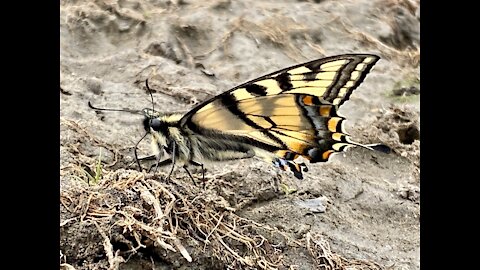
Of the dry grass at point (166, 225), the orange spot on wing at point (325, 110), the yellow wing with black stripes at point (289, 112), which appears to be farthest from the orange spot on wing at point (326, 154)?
the dry grass at point (166, 225)

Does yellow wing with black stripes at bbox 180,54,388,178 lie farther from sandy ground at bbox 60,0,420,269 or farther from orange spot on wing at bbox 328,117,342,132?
sandy ground at bbox 60,0,420,269

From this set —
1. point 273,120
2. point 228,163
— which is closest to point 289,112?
point 273,120

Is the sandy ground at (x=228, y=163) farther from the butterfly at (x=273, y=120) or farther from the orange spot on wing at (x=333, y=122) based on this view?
the orange spot on wing at (x=333, y=122)

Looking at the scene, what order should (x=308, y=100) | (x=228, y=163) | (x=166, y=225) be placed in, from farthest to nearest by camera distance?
(x=228, y=163) → (x=308, y=100) → (x=166, y=225)

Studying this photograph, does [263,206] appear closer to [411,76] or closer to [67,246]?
[67,246]

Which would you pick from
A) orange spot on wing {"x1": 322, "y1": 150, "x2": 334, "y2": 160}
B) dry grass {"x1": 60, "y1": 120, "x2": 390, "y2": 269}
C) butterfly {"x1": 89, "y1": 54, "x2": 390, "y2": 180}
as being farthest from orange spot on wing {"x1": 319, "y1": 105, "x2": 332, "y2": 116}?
dry grass {"x1": 60, "y1": 120, "x2": 390, "y2": 269}

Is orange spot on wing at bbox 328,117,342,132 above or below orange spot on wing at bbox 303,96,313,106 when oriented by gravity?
below

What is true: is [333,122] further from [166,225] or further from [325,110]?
[166,225]
